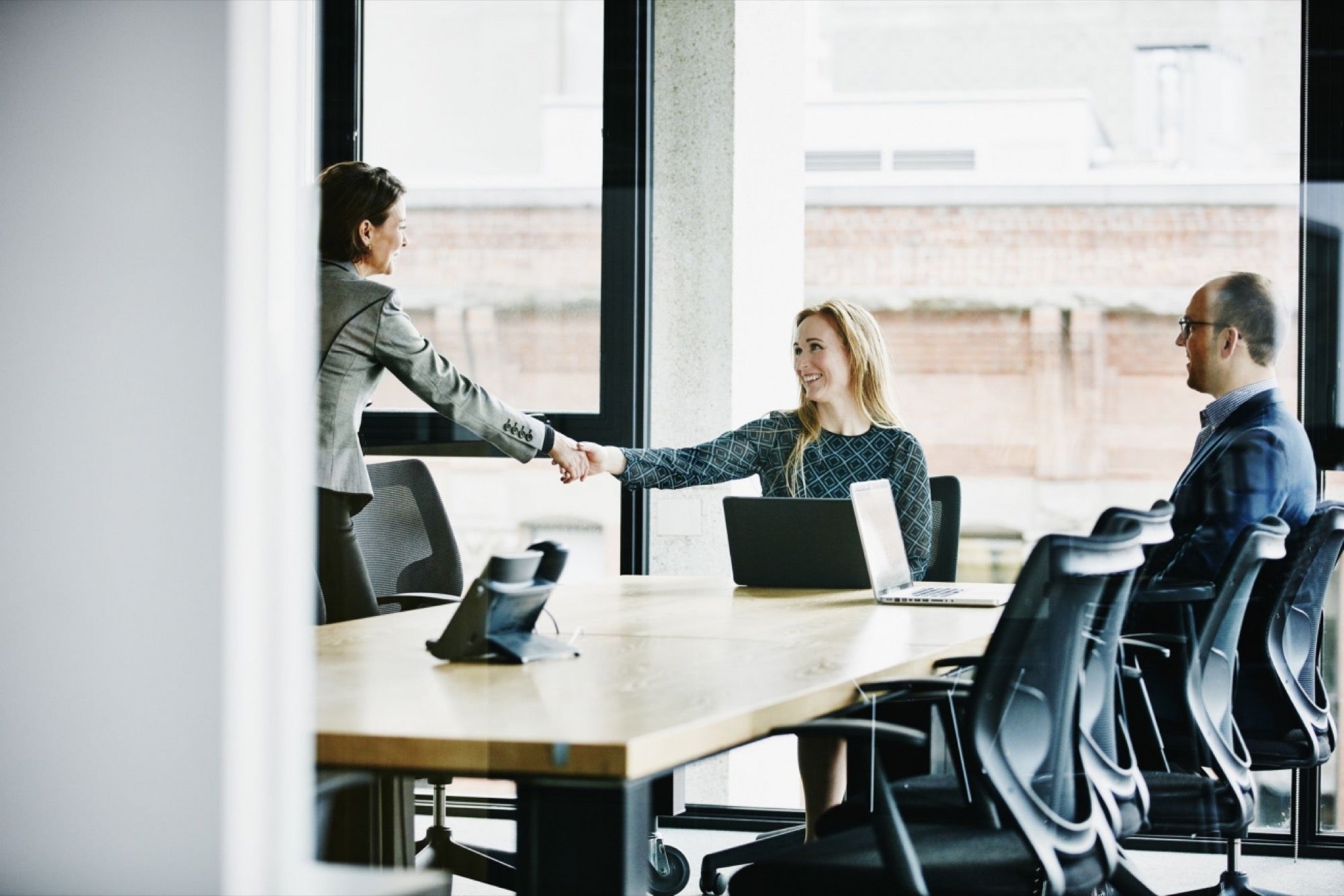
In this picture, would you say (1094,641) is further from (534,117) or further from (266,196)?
(534,117)

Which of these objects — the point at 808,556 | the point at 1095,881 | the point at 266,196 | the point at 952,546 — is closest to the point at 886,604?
the point at 808,556

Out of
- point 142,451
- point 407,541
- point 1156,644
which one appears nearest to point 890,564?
point 1156,644

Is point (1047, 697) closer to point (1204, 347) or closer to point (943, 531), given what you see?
point (943, 531)

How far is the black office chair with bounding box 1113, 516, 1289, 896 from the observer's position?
2779 mm

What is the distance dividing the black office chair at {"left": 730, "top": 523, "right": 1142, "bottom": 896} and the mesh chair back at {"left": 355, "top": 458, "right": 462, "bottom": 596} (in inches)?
57.2

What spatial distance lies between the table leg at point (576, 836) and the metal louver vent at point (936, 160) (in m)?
2.70

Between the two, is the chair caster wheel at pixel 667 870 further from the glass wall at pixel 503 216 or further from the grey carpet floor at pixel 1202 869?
the glass wall at pixel 503 216

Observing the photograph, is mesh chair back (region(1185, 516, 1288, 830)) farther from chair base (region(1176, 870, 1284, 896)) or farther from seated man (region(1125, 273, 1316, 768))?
chair base (region(1176, 870, 1284, 896))

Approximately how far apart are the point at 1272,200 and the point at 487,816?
316cm

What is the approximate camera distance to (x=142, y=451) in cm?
125

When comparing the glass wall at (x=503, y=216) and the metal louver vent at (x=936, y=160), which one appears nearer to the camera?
the glass wall at (x=503, y=216)

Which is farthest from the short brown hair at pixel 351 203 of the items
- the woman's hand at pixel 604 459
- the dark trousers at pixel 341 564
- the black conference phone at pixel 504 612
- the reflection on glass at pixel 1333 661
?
the reflection on glass at pixel 1333 661

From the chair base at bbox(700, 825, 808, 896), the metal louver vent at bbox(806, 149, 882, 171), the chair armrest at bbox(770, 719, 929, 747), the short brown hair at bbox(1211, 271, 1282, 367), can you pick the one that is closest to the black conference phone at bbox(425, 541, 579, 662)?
the chair armrest at bbox(770, 719, 929, 747)

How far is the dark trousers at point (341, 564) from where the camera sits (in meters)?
1.69
